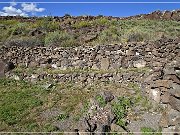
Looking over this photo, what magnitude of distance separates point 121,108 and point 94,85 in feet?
11.2

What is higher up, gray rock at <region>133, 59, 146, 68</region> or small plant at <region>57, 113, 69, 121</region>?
gray rock at <region>133, 59, 146, 68</region>

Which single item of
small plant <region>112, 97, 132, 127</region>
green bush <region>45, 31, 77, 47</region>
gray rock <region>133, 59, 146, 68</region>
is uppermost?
green bush <region>45, 31, 77, 47</region>

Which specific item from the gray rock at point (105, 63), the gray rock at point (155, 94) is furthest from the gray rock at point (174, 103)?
the gray rock at point (105, 63)

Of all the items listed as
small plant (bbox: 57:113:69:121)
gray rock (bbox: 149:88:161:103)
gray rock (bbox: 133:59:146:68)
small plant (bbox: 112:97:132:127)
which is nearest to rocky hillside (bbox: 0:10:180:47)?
gray rock (bbox: 133:59:146:68)

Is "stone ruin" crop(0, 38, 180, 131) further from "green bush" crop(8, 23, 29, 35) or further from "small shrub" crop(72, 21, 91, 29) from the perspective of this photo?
"small shrub" crop(72, 21, 91, 29)

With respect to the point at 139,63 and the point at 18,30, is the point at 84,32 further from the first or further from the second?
the point at 139,63

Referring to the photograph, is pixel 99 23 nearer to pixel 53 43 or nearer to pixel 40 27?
pixel 40 27

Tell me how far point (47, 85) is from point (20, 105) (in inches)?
100.0

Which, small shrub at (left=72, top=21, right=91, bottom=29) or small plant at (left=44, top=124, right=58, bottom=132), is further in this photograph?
small shrub at (left=72, top=21, right=91, bottom=29)

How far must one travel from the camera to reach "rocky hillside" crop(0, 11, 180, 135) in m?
14.9

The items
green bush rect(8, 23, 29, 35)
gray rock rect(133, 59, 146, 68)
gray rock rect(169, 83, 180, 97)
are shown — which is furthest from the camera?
green bush rect(8, 23, 29, 35)

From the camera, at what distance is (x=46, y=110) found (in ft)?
54.2

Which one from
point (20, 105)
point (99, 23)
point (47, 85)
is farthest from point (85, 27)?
point (20, 105)

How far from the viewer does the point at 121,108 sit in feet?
51.9
